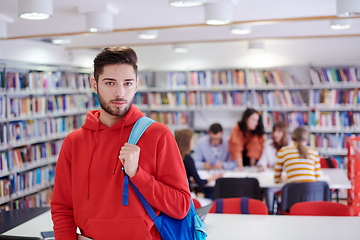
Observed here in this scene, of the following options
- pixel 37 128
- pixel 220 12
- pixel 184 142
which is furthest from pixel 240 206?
pixel 37 128

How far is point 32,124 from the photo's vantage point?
588 cm

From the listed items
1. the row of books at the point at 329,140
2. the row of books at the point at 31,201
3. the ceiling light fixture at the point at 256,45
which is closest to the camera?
the row of books at the point at 31,201

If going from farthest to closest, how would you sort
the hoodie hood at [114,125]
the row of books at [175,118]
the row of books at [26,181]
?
1. the row of books at [175,118]
2. the row of books at [26,181]
3. the hoodie hood at [114,125]

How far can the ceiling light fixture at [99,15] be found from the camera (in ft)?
12.2

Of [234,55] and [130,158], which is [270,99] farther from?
[130,158]

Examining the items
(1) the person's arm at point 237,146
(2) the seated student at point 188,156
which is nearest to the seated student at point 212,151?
(1) the person's arm at point 237,146

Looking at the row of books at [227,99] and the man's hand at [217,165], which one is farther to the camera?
the row of books at [227,99]

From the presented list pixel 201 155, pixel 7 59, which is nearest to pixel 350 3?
pixel 201 155

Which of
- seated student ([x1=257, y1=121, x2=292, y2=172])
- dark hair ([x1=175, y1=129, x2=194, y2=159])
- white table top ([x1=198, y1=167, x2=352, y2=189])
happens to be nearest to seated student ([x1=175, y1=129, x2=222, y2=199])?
dark hair ([x1=175, y1=129, x2=194, y2=159])

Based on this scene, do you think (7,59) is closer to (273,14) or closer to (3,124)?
(3,124)

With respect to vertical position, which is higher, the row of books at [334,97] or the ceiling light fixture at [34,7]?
the ceiling light fixture at [34,7]

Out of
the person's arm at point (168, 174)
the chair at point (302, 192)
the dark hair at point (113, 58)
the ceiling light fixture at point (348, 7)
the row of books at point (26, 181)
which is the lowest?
the row of books at point (26, 181)

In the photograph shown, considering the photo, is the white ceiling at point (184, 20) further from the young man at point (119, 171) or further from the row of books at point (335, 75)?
the young man at point (119, 171)

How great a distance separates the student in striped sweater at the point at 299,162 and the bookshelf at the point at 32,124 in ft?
11.1
